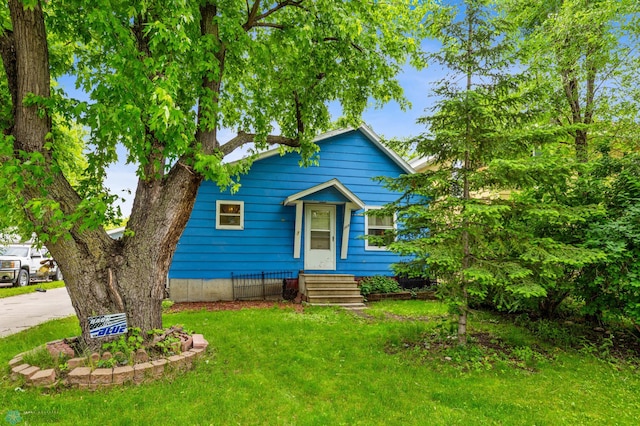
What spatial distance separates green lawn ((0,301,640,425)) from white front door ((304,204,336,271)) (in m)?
4.58

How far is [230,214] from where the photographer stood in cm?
968

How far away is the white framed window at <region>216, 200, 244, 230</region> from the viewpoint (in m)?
9.59

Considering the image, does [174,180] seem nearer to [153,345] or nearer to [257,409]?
[153,345]

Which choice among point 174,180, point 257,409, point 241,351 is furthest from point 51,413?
point 174,180

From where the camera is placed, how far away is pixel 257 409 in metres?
3.29

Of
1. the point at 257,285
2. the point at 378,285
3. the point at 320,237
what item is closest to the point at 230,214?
the point at 257,285

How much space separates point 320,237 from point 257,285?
2.32 metres

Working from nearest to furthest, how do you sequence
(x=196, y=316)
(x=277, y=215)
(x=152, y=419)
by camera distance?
(x=152, y=419), (x=196, y=316), (x=277, y=215)

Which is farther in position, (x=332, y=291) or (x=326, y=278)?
(x=326, y=278)

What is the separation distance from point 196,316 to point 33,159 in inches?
191

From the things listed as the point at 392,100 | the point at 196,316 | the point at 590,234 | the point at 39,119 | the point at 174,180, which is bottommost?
the point at 196,316

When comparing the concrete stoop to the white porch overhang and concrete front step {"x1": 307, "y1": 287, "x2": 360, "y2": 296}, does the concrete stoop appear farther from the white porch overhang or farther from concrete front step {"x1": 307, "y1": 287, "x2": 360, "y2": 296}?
the white porch overhang

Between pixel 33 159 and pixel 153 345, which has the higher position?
pixel 33 159

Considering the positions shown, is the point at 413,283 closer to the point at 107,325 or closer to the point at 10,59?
the point at 107,325
